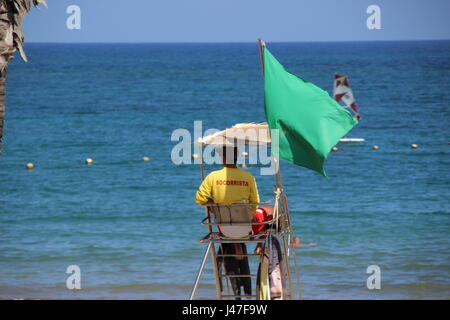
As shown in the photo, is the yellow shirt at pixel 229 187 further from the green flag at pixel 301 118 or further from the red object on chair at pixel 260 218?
the green flag at pixel 301 118

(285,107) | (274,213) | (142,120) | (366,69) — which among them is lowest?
(274,213)

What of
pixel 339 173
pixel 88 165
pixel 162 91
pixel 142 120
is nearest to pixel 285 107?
pixel 339 173

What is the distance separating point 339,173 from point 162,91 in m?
41.3

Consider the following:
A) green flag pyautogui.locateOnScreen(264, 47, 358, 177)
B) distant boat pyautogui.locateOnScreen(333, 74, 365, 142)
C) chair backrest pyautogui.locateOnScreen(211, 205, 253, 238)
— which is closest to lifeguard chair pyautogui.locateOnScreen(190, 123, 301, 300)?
chair backrest pyautogui.locateOnScreen(211, 205, 253, 238)

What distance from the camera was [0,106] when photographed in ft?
23.1

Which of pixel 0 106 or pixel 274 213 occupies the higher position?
pixel 0 106

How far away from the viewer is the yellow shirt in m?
8.08

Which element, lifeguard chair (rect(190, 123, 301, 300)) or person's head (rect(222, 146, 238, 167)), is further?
person's head (rect(222, 146, 238, 167))

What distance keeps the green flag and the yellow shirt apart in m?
0.47

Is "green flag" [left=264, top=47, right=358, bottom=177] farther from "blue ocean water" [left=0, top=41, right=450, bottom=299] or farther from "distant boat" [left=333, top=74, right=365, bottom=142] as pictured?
"distant boat" [left=333, top=74, right=365, bottom=142]

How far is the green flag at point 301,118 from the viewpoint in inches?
308

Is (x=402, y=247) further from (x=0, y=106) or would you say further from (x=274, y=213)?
(x=0, y=106)

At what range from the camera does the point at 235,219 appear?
802cm

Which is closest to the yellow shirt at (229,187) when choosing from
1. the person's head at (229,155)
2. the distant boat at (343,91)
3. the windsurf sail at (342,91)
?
the person's head at (229,155)
